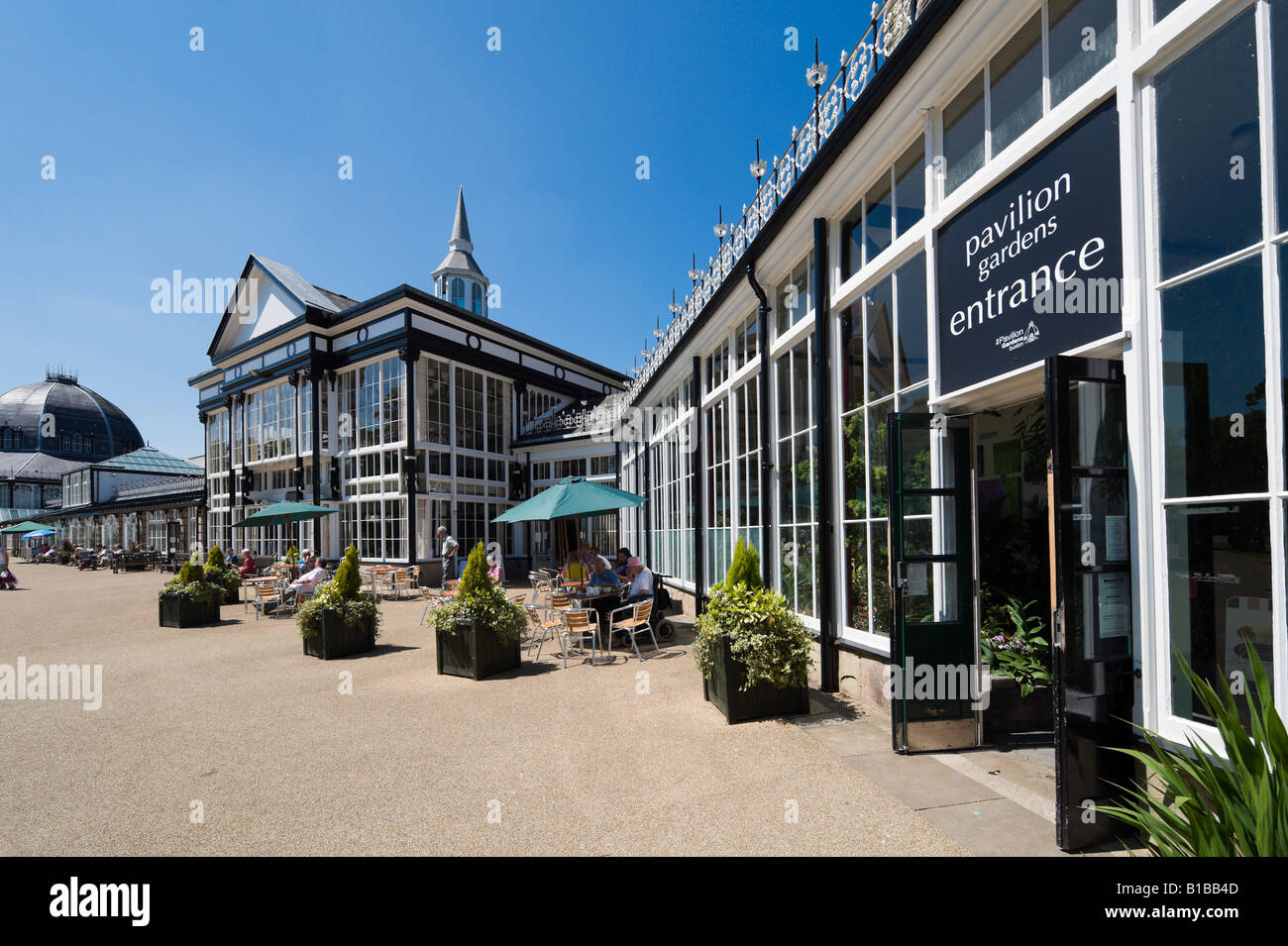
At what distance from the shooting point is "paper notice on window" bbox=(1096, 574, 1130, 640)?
10.7 feet

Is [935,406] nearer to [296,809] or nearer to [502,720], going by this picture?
[502,720]

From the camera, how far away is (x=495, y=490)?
24094mm

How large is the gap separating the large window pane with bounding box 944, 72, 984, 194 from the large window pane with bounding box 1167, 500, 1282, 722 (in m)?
2.88

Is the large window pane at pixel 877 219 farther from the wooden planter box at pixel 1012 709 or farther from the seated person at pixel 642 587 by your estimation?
the seated person at pixel 642 587

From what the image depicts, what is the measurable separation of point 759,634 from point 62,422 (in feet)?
300

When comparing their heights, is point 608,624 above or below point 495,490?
below

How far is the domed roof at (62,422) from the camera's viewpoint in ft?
→ 223

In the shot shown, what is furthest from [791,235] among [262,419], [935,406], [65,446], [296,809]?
[65,446]

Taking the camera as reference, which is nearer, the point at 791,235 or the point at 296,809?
the point at 296,809

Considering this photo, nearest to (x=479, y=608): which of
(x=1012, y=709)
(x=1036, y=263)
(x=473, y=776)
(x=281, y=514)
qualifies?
(x=473, y=776)

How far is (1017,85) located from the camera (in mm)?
4156

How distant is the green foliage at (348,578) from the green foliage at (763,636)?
6097 mm

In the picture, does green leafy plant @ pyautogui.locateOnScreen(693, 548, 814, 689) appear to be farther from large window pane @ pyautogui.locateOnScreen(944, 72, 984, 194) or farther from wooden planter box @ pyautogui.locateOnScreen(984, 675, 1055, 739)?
large window pane @ pyautogui.locateOnScreen(944, 72, 984, 194)
